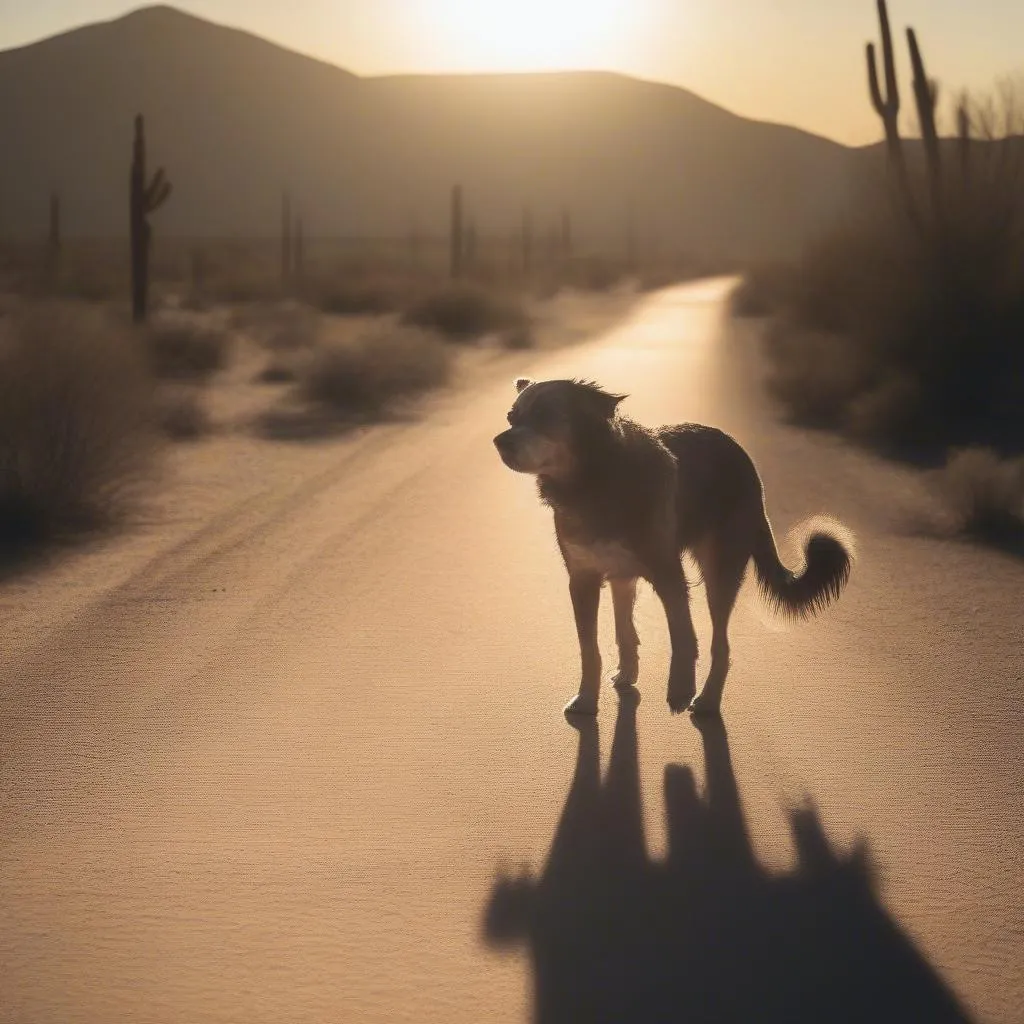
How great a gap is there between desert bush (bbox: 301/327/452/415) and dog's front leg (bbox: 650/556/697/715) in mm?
18473

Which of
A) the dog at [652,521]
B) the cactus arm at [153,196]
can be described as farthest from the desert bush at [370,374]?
the dog at [652,521]

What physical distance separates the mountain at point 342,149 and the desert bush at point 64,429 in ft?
455

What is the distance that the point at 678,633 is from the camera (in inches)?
303

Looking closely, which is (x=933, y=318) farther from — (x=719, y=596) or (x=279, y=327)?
(x=279, y=327)

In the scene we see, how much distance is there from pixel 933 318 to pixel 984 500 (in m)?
11.2

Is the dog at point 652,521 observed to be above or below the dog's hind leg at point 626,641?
above

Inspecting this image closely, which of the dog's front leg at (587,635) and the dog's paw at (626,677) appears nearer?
the dog's front leg at (587,635)

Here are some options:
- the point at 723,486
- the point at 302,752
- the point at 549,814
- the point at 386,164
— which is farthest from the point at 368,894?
the point at 386,164

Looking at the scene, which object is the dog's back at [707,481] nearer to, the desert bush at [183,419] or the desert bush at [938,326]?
the desert bush at [938,326]

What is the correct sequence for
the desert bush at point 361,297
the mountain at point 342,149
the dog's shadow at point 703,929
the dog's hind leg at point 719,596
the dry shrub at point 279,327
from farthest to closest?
the mountain at point 342,149, the desert bush at point 361,297, the dry shrub at point 279,327, the dog's hind leg at point 719,596, the dog's shadow at point 703,929

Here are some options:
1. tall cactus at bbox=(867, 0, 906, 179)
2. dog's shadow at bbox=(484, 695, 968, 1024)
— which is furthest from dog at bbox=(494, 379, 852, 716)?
tall cactus at bbox=(867, 0, 906, 179)

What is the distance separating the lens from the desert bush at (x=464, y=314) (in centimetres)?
4975

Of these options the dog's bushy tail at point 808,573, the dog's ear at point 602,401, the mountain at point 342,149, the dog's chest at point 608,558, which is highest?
the mountain at point 342,149

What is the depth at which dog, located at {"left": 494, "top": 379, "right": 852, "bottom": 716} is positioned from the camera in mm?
7520
